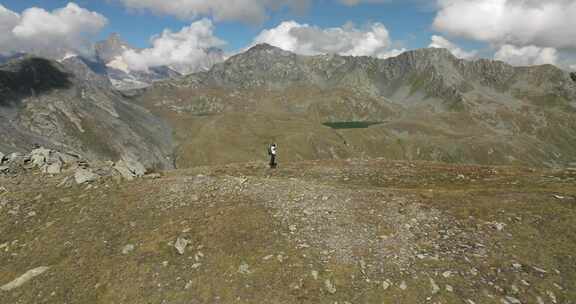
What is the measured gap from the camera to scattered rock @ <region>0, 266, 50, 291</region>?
15.1 m

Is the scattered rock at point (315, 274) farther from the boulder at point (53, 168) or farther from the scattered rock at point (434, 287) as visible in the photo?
the boulder at point (53, 168)

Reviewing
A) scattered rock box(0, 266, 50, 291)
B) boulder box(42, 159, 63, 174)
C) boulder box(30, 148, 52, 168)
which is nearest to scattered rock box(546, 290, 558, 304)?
scattered rock box(0, 266, 50, 291)

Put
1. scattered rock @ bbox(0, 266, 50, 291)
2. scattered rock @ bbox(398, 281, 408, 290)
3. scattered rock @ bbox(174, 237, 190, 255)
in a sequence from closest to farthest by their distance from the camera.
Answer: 1. scattered rock @ bbox(398, 281, 408, 290)
2. scattered rock @ bbox(0, 266, 50, 291)
3. scattered rock @ bbox(174, 237, 190, 255)

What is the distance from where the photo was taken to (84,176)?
24.5 m

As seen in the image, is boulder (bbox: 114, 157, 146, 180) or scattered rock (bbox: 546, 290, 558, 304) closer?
scattered rock (bbox: 546, 290, 558, 304)

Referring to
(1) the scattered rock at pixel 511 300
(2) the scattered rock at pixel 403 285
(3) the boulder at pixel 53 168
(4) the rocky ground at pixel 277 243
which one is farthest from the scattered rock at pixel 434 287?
(3) the boulder at pixel 53 168

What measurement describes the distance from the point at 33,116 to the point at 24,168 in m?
167

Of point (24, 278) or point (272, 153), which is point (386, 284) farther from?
point (272, 153)

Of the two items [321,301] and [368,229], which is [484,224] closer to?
[368,229]

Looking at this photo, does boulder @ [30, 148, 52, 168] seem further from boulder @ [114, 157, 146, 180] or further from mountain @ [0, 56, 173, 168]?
mountain @ [0, 56, 173, 168]

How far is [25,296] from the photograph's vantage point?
47.7ft

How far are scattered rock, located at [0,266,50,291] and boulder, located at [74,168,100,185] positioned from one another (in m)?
9.38

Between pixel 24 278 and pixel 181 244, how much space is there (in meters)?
7.04

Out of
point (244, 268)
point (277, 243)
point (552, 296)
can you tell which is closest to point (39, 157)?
point (244, 268)
